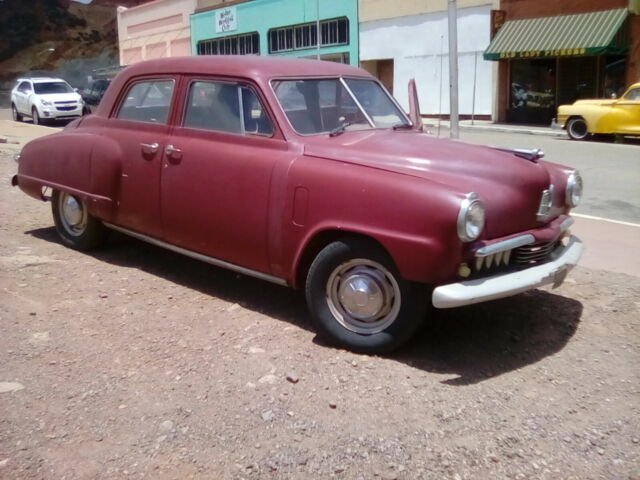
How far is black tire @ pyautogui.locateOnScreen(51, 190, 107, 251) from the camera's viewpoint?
19.3 feet

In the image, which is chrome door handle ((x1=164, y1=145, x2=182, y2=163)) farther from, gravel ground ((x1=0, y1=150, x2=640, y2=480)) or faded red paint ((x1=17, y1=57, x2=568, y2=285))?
gravel ground ((x1=0, y1=150, x2=640, y2=480))

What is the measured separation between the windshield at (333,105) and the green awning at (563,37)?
1906 cm

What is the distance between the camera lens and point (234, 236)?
4480 millimetres

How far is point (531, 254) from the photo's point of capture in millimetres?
4023

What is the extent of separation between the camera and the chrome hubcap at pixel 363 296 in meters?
3.86

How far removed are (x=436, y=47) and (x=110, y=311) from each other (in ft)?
85.8

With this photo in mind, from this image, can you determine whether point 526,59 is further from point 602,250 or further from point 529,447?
point 529,447

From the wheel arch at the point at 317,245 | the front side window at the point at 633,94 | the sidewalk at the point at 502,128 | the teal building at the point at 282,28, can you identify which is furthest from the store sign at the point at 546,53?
the wheel arch at the point at 317,245

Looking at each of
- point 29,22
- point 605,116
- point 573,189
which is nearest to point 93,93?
point 605,116

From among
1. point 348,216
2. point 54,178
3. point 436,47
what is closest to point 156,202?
point 54,178

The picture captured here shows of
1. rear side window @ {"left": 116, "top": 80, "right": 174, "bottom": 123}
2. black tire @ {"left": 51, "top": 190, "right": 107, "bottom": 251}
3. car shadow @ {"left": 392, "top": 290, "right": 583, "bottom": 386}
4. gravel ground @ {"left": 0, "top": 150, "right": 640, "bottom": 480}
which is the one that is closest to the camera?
gravel ground @ {"left": 0, "top": 150, "right": 640, "bottom": 480}

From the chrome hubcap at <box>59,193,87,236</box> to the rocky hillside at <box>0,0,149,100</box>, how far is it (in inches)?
2034

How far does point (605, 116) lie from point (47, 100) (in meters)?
17.0

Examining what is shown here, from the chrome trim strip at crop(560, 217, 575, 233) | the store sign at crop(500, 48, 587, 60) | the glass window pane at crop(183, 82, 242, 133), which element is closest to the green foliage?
the store sign at crop(500, 48, 587, 60)
